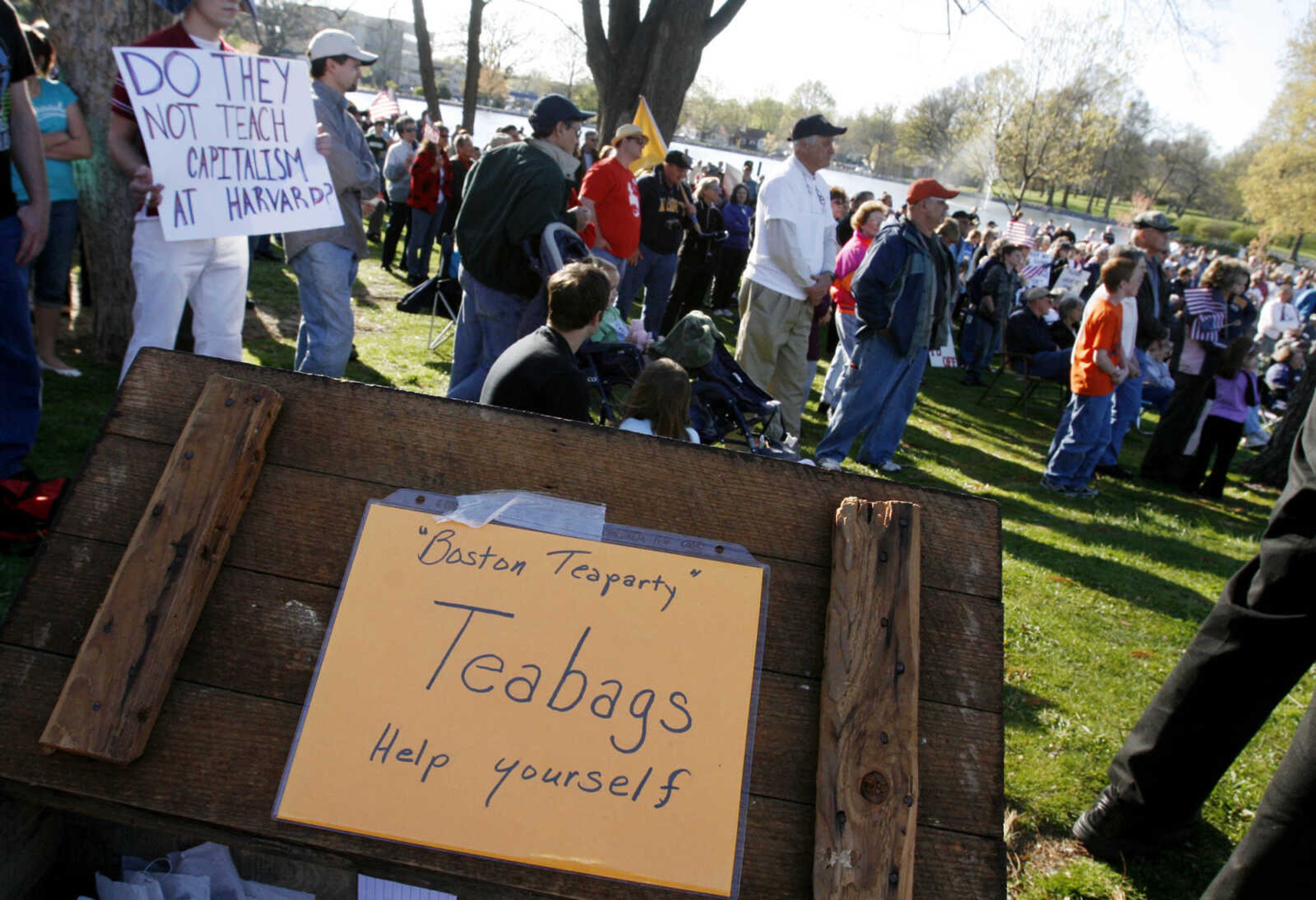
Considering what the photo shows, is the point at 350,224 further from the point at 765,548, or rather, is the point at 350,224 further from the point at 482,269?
the point at 765,548

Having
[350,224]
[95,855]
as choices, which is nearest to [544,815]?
[95,855]

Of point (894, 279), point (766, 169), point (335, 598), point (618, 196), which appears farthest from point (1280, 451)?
point (766, 169)

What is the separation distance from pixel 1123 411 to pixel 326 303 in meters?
7.15

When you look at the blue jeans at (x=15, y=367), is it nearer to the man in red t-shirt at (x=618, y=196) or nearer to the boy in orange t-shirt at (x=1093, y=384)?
the man in red t-shirt at (x=618, y=196)

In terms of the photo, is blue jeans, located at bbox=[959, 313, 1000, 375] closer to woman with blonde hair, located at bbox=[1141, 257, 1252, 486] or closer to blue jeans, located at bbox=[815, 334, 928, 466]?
woman with blonde hair, located at bbox=[1141, 257, 1252, 486]

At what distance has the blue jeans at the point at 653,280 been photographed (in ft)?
28.4

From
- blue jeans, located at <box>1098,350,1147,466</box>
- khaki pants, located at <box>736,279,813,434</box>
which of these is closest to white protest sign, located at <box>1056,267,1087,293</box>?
blue jeans, located at <box>1098,350,1147,466</box>

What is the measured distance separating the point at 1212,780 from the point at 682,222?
7.32 m

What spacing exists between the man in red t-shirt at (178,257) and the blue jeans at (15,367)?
0.37 metres

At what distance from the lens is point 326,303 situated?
4.55 metres

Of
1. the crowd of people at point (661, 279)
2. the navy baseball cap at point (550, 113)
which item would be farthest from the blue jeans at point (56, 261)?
the navy baseball cap at point (550, 113)

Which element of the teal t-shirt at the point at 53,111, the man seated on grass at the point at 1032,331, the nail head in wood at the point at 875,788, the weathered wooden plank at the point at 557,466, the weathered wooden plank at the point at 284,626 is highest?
the teal t-shirt at the point at 53,111

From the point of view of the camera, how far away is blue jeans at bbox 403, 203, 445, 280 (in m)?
10.5

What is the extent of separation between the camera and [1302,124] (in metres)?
36.1
